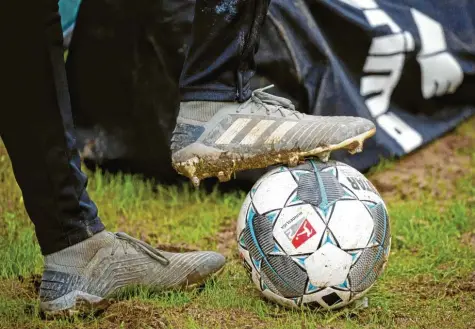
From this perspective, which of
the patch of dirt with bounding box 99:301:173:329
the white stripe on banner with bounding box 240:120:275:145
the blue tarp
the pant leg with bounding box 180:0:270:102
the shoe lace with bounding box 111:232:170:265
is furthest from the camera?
the blue tarp

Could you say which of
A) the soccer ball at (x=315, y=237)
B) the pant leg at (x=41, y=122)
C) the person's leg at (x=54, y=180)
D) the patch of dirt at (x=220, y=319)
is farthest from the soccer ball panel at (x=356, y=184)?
the pant leg at (x=41, y=122)

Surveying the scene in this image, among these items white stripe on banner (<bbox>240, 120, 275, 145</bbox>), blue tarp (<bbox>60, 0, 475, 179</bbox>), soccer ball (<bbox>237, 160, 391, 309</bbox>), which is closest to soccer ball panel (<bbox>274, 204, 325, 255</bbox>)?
soccer ball (<bbox>237, 160, 391, 309</bbox>)

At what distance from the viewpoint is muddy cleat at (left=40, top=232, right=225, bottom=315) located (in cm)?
329

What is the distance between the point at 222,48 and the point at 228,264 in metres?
1.18

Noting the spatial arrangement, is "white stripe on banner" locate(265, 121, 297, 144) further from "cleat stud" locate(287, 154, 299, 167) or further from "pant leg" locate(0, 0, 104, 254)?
"pant leg" locate(0, 0, 104, 254)

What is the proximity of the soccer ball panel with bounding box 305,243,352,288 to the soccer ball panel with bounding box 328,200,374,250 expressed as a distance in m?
0.04

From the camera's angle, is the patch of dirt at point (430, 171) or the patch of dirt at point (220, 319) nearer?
the patch of dirt at point (220, 319)

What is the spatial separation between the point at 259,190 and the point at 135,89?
2.09 m

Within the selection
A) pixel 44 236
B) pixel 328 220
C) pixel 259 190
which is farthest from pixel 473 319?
pixel 44 236

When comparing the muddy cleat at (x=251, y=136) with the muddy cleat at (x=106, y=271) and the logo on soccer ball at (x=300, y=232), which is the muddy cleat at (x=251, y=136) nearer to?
the logo on soccer ball at (x=300, y=232)

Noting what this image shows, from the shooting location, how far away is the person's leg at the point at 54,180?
2988 millimetres

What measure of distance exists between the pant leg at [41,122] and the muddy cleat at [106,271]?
0.34 feet

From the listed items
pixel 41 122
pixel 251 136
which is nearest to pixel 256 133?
pixel 251 136

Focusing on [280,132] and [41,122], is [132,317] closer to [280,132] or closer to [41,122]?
[41,122]
